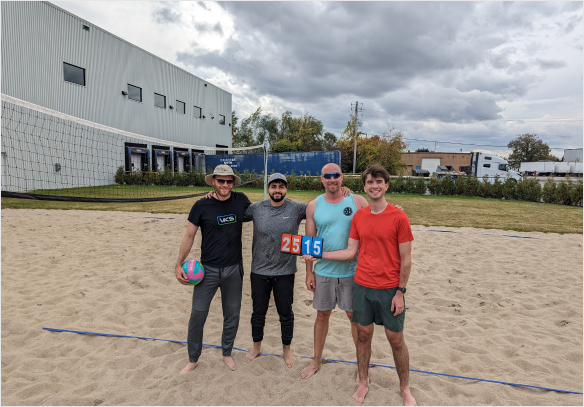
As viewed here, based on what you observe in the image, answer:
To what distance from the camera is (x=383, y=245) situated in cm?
235

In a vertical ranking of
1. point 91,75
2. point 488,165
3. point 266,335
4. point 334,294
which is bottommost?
point 266,335

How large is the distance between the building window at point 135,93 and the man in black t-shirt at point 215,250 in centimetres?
1971

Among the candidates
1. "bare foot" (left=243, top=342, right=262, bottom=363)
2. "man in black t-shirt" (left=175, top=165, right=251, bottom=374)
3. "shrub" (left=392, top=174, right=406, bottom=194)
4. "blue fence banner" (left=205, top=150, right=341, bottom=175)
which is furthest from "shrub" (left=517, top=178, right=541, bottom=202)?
"man in black t-shirt" (left=175, top=165, right=251, bottom=374)

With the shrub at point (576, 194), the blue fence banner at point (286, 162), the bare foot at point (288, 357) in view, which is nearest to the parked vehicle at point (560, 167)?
the shrub at point (576, 194)

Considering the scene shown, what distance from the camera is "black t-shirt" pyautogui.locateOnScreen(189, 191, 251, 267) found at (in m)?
2.78

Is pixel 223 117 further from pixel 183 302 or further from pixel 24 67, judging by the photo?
pixel 183 302

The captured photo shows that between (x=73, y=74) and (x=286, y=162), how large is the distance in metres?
13.0

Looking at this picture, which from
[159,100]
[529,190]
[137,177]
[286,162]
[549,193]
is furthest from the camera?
[286,162]

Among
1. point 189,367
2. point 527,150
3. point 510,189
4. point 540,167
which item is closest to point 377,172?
point 189,367

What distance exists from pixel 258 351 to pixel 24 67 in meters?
17.0

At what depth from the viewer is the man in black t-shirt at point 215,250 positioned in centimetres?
278

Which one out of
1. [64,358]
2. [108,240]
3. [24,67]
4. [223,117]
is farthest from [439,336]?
[223,117]

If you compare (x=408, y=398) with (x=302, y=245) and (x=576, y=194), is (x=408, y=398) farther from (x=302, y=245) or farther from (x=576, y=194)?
(x=576, y=194)

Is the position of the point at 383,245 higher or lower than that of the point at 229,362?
higher
